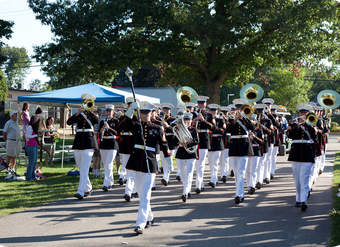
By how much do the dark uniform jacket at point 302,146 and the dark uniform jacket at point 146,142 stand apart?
3170mm

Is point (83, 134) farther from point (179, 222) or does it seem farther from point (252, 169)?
point (252, 169)

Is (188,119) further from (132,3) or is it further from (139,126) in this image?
(132,3)

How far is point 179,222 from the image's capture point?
25.6 ft

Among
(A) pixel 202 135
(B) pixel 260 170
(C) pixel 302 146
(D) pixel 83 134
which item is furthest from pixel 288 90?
(D) pixel 83 134

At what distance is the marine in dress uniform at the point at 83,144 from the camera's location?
32.9 feet

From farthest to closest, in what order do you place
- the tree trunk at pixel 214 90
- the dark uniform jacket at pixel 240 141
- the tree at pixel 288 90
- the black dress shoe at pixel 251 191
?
the tree at pixel 288 90, the tree trunk at pixel 214 90, the black dress shoe at pixel 251 191, the dark uniform jacket at pixel 240 141

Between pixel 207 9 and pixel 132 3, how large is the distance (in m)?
3.94

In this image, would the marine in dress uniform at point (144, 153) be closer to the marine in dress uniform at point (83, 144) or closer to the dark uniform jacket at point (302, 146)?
the marine in dress uniform at point (83, 144)

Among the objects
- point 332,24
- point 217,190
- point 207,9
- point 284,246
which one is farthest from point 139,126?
point 332,24

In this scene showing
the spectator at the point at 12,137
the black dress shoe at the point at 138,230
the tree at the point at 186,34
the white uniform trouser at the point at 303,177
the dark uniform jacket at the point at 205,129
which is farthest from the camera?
the tree at the point at 186,34

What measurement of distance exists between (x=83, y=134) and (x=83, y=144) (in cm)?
24

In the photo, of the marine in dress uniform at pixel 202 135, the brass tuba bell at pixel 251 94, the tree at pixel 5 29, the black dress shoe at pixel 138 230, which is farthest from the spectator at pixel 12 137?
the tree at pixel 5 29

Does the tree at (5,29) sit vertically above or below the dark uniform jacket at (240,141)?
above

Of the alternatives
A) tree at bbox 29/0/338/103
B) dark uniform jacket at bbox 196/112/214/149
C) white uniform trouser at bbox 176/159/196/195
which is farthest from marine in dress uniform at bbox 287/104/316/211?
tree at bbox 29/0/338/103
